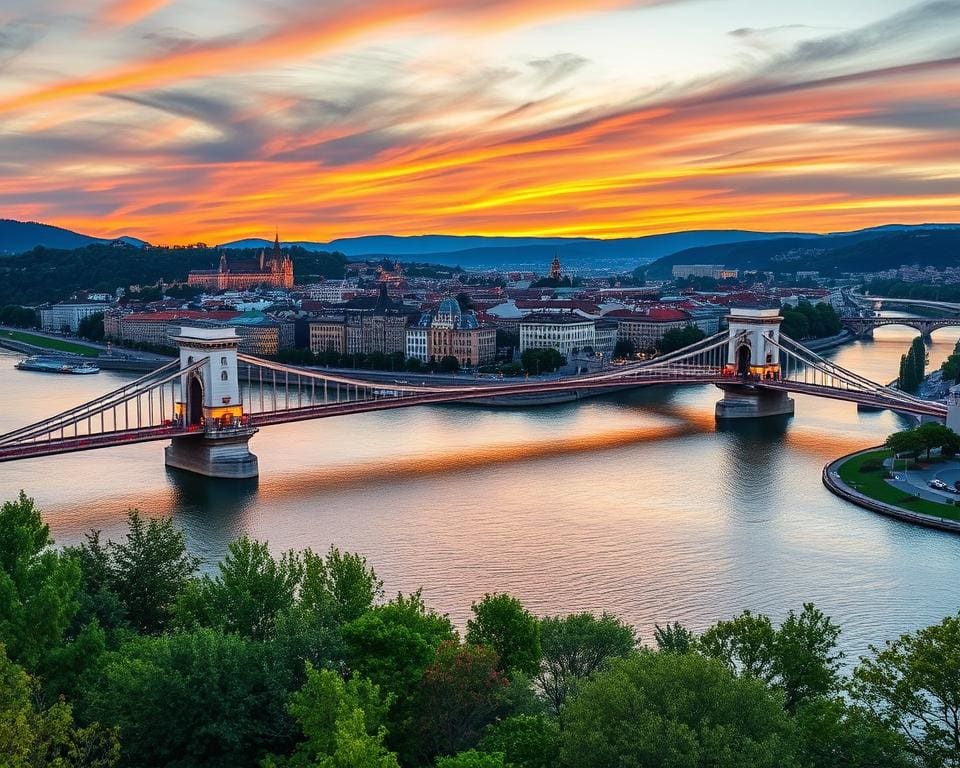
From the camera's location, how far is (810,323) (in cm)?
5706

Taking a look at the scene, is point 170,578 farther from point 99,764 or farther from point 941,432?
point 941,432

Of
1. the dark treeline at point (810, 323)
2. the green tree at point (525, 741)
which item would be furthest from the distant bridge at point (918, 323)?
the green tree at point (525, 741)

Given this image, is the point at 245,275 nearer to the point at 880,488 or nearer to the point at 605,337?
the point at 605,337

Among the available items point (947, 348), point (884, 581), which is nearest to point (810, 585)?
point (884, 581)

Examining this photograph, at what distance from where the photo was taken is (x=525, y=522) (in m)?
18.9

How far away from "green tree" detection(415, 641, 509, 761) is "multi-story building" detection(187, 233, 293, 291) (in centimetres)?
9044

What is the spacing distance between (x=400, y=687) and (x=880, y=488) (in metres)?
14.5

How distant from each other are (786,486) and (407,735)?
15187 millimetres

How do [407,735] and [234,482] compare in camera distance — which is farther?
[234,482]

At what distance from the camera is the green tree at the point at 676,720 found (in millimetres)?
6730

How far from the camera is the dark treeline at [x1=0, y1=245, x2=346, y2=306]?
90250mm

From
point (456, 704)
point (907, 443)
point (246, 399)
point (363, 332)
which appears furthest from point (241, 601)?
point (363, 332)

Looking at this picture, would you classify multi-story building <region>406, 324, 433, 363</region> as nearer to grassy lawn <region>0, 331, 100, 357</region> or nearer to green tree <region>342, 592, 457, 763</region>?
grassy lawn <region>0, 331, 100, 357</region>

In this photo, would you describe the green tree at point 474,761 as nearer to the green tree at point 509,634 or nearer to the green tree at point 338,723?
the green tree at point 338,723
